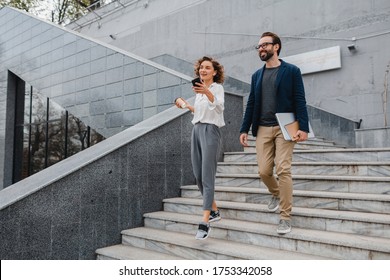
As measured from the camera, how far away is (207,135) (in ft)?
11.7

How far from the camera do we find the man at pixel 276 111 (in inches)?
133

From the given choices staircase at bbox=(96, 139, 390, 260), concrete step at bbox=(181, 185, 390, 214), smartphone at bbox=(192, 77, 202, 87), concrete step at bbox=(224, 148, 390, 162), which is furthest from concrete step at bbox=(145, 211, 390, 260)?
concrete step at bbox=(224, 148, 390, 162)

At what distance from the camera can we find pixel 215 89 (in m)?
3.58

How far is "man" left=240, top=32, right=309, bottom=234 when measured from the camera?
3.38 meters

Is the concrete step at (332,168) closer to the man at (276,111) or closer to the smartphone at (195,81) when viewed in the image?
the man at (276,111)

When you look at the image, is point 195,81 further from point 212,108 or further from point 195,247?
point 195,247

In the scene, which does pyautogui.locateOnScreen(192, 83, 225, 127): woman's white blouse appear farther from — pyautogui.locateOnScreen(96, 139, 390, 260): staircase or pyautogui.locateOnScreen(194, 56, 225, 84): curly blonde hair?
pyautogui.locateOnScreen(96, 139, 390, 260): staircase

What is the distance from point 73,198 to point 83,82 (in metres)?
6.44

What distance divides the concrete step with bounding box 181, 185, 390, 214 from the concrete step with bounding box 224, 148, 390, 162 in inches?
43.3

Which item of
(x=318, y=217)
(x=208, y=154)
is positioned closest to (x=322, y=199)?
(x=318, y=217)

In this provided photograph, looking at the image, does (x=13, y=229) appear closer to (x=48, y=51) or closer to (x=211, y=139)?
(x=211, y=139)

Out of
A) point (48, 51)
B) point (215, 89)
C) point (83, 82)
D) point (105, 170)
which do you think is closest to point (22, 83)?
point (48, 51)
